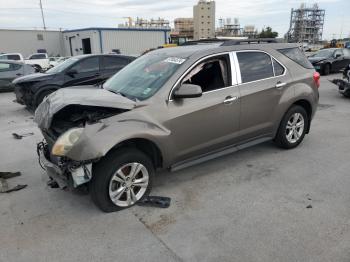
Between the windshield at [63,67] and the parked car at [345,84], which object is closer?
the windshield at [63,67]

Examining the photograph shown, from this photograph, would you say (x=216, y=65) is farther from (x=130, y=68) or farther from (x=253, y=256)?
(x=253, y=256)

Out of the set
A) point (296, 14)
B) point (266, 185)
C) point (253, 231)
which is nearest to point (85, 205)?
point (253, 231)

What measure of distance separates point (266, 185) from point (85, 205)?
2271 mm

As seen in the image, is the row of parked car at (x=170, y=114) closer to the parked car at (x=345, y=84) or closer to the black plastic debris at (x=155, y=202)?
the black plastic debris at (x=155, y=202)

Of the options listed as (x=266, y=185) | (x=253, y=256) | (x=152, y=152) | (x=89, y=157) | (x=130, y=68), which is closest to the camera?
(x=253, y=256)

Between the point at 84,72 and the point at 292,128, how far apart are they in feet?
21.6

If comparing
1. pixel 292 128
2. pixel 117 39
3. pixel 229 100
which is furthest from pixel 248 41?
pixel 117 39

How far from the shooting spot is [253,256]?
276 cm

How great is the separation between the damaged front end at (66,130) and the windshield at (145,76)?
42 centimetres

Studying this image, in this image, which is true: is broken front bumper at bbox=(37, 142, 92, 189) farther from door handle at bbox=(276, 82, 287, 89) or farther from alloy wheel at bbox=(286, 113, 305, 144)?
alloy wheel at bbox=(286, 113, 305, 144)

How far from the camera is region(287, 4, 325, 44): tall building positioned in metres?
100

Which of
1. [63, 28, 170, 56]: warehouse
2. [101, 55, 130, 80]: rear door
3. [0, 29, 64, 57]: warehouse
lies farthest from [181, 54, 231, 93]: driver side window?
[0, 29, 64, 57]: warehouse

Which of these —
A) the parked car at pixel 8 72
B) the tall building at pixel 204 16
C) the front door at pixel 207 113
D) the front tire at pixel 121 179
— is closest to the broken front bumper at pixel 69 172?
the front tire at pixel 121 179

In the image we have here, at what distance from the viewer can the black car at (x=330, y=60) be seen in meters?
16.3
